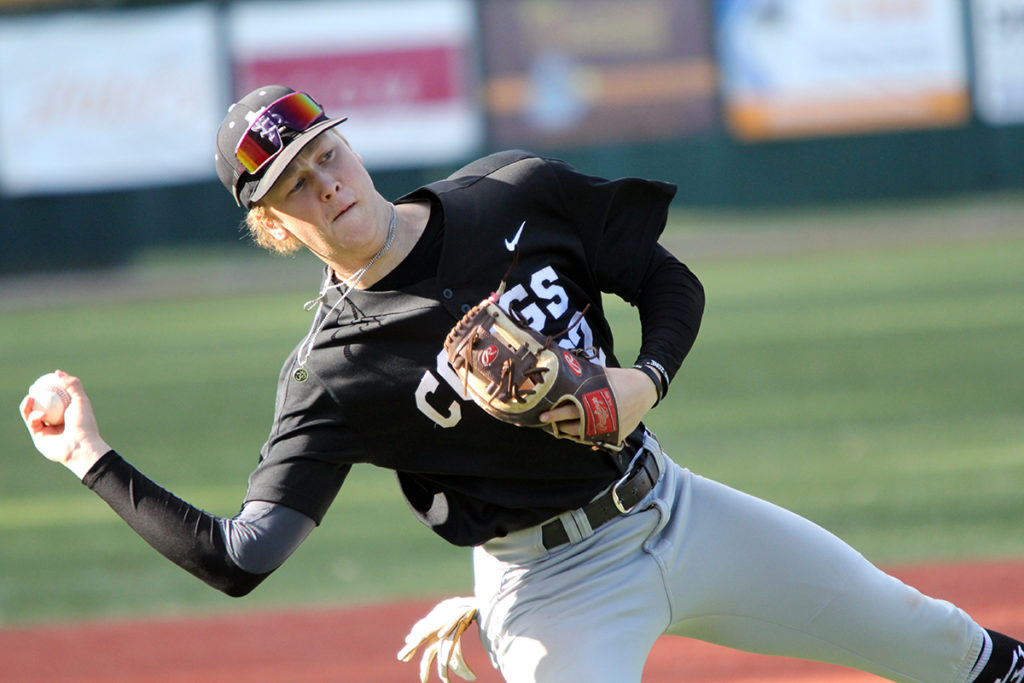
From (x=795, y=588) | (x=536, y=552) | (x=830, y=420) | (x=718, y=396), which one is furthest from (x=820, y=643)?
(x=718, y=396)

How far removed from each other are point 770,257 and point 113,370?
867 centimetres

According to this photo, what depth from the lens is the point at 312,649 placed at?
4668 millimetres

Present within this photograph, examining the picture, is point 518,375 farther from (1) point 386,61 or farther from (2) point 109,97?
(2) point 109,97

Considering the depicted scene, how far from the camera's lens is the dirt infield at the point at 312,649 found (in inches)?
169

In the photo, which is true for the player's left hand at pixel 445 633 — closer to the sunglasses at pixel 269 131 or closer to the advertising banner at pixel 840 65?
the sunglasses at pixel 269 131

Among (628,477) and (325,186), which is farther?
(628,477)

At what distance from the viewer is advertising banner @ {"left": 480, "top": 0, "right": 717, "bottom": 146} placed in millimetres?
18812

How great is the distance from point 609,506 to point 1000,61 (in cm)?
1765

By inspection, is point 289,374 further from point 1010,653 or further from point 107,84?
point 107,84

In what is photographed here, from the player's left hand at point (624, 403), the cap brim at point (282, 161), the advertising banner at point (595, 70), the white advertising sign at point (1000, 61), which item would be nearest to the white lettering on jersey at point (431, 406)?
the player's left hand at point (624, 403)

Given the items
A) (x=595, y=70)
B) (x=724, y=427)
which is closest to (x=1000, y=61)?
(x=595, y=70)

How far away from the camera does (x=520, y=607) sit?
2.59 metres

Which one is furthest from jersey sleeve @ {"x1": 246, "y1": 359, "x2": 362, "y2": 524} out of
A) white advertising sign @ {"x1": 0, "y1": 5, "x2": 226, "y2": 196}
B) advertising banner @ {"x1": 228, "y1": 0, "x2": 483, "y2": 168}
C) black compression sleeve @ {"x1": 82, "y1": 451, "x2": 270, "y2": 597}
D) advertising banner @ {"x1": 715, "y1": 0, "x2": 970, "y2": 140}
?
white advertising sign @ {"x1": 0, "y1": 5, "x2": 226, "y2": 196}

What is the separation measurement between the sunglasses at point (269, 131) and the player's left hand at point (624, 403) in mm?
735
